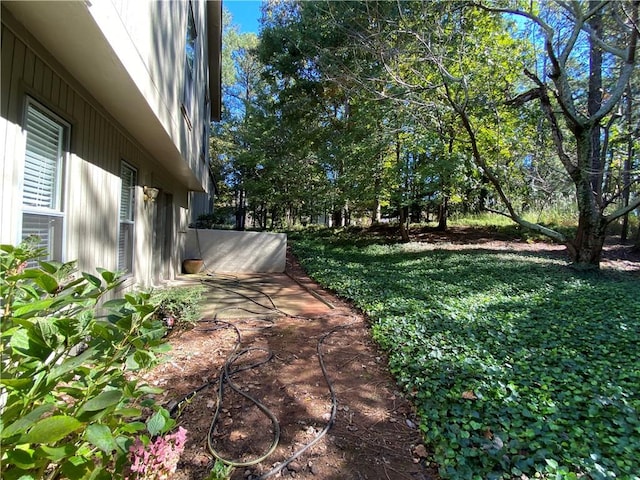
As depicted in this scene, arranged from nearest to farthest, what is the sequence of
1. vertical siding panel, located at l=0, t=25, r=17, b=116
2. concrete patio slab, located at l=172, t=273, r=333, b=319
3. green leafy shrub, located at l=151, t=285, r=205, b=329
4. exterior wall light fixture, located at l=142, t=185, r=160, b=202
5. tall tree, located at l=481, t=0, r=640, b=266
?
vertical siding panel, located at l=0, t=25, r=17, b=116, green leafy shrub, located at l=151, t=285, r=205, b=329, concrete patio slab, located at l=172, t=273, r=333, b=319, exterior wall light fixture, located at l=142, t=185, r=160, b=202, tall tree, located at l=481, t=0, r=640, b=266

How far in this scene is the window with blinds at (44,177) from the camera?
2281 mm

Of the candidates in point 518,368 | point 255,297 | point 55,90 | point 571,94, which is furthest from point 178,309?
point 571,94

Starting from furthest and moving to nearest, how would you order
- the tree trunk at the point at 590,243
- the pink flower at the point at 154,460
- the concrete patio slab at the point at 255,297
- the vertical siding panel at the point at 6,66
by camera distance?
the tree trunk at the point at 590,243
the concrete patio slab at the point at 255,297
the vertical siding panel at the point at 6,66
the pink flower at the point at 154,460

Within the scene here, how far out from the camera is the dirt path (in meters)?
1.96

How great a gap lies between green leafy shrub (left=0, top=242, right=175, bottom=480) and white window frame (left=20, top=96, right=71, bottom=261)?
1486 mm

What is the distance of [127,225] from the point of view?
4.48 meters

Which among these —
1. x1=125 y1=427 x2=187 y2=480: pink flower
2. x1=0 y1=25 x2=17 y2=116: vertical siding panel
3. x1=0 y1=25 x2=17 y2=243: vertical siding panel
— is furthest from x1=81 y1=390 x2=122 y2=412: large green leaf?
x1=0 y1=25 x2=17 y2=116: vertical siding panel

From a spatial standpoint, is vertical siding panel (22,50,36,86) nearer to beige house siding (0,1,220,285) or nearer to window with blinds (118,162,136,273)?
beige house siding (0,1,220,285)

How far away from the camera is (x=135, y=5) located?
257 cm

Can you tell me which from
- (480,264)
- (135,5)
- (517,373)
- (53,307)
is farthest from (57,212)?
(480,264)

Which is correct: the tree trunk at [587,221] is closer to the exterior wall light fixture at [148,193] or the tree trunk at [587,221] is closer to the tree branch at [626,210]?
the tree branch at [626,210]

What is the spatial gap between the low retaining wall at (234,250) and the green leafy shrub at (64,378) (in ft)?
25.1

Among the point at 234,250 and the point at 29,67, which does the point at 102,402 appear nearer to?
the point at 29,67

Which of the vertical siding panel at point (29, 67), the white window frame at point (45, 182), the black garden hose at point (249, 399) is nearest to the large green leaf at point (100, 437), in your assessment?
the black garden hose at point (249, 399)
